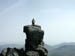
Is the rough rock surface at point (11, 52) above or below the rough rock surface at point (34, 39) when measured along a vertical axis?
below

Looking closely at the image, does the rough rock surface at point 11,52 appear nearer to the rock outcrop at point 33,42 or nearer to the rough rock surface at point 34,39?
the rock outcrop at point 33,42

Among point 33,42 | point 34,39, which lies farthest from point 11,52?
point 34,39

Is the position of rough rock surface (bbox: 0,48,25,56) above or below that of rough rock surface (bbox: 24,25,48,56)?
below

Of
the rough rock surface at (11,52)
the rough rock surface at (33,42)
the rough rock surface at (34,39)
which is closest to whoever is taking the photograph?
the rough rock surface at (11,52)

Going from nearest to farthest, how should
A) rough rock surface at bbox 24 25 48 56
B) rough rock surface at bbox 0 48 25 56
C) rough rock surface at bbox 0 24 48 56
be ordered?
rough rock surface at bbox 0 48 25 56
rough rock surface at bbox 0 24 48 56
rough rock surface at bbox 24 25 48 56

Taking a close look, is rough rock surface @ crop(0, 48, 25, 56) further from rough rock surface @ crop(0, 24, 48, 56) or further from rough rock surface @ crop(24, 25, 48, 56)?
rough rock surface @ crop(24, 25, 48, 56)

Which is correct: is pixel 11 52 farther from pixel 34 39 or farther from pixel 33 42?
pixel 34 39

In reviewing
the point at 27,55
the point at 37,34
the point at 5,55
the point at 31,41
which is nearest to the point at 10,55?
the point at 5,55

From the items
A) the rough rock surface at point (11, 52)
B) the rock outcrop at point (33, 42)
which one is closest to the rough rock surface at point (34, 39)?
the rock outcrop at point (33, 42)

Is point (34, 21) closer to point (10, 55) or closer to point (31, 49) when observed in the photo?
point (31, 49)

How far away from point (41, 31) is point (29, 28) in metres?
4.48

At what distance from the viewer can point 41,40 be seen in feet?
165

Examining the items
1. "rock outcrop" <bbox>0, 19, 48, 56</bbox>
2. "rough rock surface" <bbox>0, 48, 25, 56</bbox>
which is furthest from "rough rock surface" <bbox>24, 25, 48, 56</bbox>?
"rough rock surface" <bbox>0, 48, 25, 56</bbox>

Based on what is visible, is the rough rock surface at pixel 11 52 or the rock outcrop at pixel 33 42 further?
the rock outcrop at pixel 33 42
